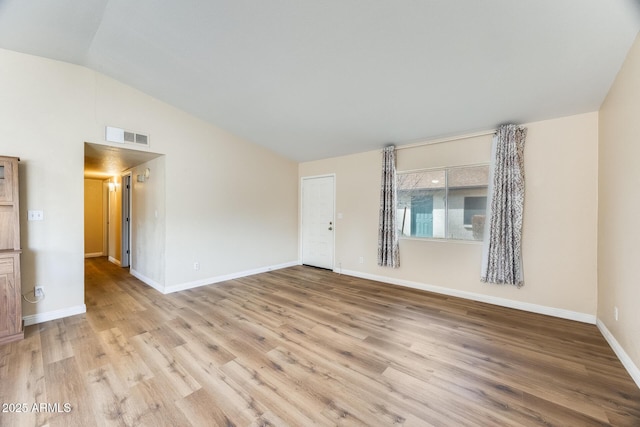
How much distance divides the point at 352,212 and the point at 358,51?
3.04 metres

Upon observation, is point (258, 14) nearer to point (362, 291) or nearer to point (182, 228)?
point (182, 228)

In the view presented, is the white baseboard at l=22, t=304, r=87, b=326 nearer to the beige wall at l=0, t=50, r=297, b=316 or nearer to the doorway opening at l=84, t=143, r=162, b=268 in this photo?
the beige wall at l=0, t=50, r=297, b=316

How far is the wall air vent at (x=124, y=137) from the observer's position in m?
3.35

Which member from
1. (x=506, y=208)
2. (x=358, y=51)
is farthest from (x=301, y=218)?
(x=358, y=51)

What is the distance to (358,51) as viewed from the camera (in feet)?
7.79

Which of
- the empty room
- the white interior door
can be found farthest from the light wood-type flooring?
the white interior door

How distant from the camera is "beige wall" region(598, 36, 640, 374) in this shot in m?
1.98

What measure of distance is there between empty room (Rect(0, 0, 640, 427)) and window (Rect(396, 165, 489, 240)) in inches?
1.2

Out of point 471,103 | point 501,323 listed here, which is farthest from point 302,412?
point 471,103

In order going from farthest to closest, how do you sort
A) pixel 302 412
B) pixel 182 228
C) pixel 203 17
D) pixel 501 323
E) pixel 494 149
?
1. pixel 182 228
2. pixel 494 149
3. pixel 501 323
4. pixel 203 17
5. pixel 302 412

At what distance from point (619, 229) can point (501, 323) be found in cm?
141

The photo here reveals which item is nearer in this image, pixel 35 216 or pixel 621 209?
pixel 621 209

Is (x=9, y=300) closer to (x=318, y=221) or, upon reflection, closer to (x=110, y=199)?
(x=318, y=221)

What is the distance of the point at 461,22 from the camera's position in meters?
1.95
